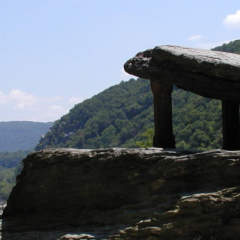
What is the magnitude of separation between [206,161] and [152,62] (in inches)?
183

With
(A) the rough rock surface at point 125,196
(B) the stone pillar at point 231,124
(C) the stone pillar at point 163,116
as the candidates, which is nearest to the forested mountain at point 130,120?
(C) the stone pillar at point 163,116

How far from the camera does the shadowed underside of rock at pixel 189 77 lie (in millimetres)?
16884

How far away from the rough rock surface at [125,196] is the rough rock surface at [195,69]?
2.73 meters

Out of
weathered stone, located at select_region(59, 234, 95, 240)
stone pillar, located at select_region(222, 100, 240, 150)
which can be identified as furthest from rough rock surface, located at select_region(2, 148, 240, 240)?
stone pillar, located at select_region(222, 100, 240, 150)

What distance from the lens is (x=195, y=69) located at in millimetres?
17094

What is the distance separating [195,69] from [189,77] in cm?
51

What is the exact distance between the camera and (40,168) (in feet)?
58.4

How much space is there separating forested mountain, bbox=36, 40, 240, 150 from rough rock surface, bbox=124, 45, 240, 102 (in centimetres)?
5687

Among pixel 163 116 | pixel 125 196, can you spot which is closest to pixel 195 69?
pixel 163 116

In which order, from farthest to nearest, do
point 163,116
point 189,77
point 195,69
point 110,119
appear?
point 110,119, point 163,116, point 189,77, point 195,69

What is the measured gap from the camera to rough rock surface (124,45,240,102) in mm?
16766

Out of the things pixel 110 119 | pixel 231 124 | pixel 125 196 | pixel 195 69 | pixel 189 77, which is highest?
pixel 110 119

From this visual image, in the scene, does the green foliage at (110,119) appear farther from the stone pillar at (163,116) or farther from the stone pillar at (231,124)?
the stone pillar at (231,124)

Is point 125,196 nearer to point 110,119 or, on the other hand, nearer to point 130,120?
point 130,120
